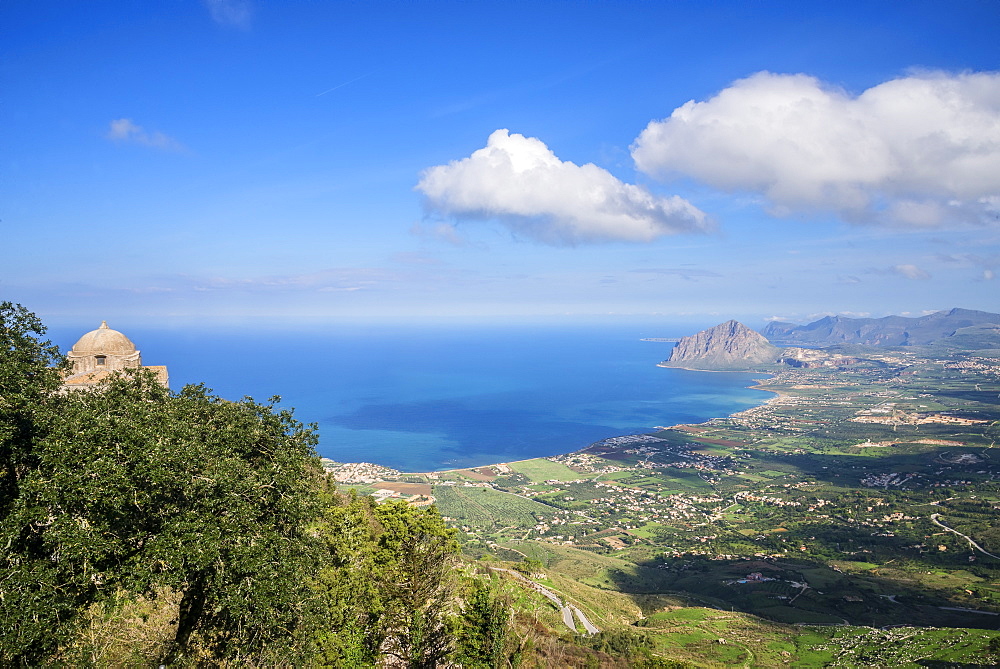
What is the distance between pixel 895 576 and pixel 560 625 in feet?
152

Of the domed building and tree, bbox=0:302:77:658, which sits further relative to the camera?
the domed building

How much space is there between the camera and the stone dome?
80.1 feet

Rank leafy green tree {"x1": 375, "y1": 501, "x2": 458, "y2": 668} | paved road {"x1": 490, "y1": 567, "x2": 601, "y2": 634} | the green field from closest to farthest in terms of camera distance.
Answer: leafy green tree {"x1": 375, "y1": 501, "x2": 458, "y2": 668} < paved road {"x1": 490, "y1": 567, "x2": 601, "y2": 634} < the green field

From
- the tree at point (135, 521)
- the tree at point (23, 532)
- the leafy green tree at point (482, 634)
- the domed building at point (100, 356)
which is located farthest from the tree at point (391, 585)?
the domed building at point (100, 356)

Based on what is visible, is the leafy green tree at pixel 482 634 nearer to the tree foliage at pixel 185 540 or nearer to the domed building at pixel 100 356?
the tree foliage at pixel 185 540

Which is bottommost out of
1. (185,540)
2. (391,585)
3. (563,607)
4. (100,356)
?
(563,607)

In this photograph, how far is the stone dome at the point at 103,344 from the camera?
24419 mm

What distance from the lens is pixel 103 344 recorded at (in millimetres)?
24641

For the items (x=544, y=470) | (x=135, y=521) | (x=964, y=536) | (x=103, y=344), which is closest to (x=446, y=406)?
(x=544, y=470)

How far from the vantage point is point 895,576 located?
53375 millimetres

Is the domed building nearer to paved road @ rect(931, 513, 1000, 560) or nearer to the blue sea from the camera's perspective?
the blue sea

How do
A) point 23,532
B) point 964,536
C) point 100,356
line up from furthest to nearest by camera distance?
point 964,536 → point 100,356 → point 23,532

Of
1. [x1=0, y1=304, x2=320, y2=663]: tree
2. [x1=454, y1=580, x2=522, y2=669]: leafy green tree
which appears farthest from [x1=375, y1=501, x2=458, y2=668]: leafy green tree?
[x1=0, y1=304, x2=320, y2=663]: tree

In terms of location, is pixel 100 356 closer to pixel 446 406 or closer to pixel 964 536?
pixel 964 536
